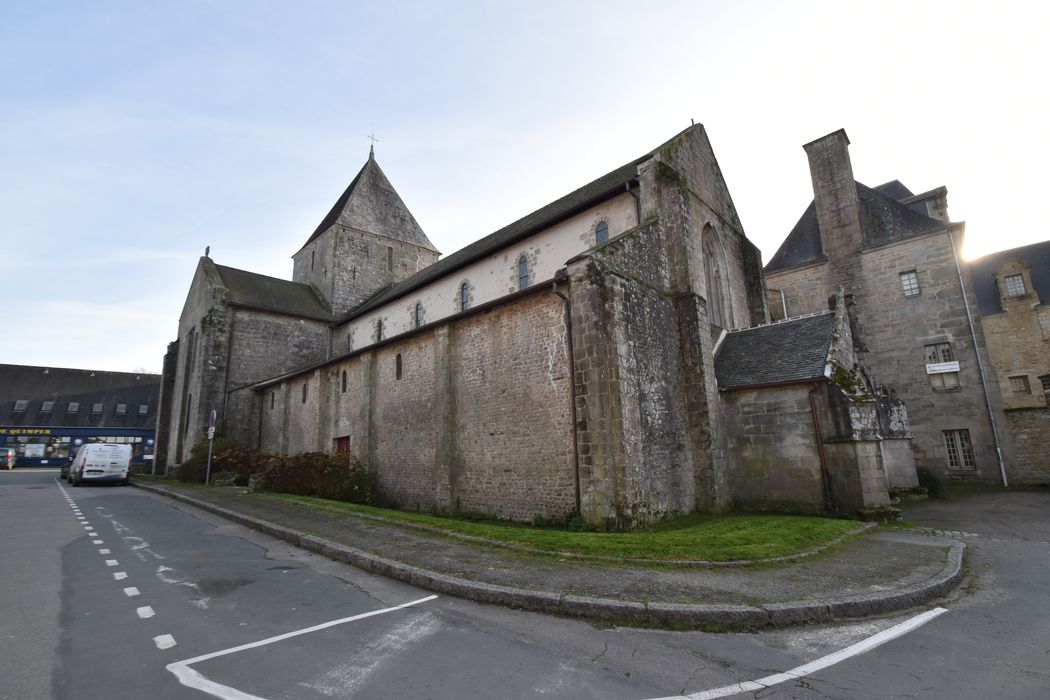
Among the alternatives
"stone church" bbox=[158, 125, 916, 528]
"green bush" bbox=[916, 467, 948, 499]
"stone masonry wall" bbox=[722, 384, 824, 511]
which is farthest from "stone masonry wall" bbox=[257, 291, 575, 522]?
"green bush" bbox=[916, 467, 948, 499]

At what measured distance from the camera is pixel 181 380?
93.9ft

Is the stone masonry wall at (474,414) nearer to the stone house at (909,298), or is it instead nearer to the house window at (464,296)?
the house window at (464,296)

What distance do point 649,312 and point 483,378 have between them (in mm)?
4695

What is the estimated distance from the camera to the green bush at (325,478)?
15.8 metres

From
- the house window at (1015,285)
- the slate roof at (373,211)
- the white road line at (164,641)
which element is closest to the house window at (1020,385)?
the house window at (1015,285)

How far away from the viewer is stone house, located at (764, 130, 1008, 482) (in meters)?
18.4

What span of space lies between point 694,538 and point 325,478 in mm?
12161

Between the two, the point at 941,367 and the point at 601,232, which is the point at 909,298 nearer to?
the point at 941,367

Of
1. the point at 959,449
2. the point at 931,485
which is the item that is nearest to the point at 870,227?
the point at 959,449

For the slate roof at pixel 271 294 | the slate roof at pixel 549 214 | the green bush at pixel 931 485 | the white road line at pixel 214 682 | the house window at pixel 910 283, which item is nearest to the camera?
the white road line at pixel 214 682

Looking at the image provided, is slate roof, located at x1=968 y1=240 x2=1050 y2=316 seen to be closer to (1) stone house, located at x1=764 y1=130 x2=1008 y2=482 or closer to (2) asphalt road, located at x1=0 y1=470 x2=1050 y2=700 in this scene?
(1) stone house, located at x1=764 y1=130 x2=1008 y2=482

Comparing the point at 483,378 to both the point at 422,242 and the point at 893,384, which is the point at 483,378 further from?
the point at 422,242

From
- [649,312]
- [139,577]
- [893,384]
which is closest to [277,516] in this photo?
[139,577]

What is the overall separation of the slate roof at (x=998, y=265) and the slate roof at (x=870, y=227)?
5981 millimetres
